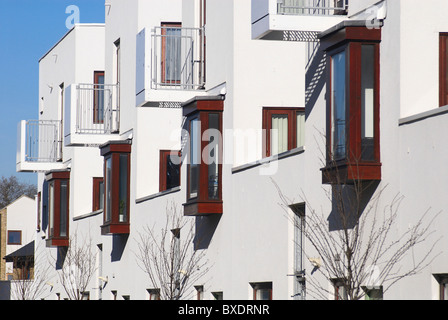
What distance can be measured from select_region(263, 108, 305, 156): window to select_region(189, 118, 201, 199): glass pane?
4.94 ft

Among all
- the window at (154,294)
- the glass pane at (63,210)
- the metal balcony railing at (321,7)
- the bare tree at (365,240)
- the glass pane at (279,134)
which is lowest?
the window at (154,294)

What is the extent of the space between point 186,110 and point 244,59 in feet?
7.01

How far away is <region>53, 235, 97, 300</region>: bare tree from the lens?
99.7ft

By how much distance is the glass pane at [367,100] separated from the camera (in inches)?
554

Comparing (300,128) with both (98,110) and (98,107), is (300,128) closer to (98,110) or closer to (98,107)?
(98,110)

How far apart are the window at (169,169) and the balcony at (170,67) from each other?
96.5 inches

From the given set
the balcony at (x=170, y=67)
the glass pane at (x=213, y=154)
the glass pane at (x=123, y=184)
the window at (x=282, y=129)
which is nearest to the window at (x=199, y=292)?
the glass pane at (x=213, y=154)

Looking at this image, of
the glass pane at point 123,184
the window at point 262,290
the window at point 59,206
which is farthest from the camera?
the window at point 59,206

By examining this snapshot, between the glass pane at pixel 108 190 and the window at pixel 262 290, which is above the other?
the glass pane at pixel 108 190

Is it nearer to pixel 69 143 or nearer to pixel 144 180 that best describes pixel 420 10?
pixel 144 180

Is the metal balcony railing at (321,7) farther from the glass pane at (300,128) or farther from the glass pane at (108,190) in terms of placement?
the glass pane at (108,190)

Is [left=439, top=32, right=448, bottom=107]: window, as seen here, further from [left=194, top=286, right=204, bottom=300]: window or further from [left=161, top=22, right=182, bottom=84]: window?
[left=161, top=22, right=182, bottom=84]: window

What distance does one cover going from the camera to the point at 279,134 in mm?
20375

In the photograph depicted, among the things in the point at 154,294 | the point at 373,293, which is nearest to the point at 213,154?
the point at 154,294
